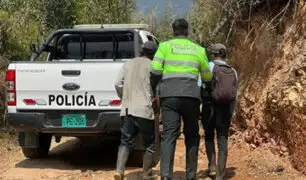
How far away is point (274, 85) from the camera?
23.9 feet

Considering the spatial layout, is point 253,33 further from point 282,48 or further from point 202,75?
point 202,75

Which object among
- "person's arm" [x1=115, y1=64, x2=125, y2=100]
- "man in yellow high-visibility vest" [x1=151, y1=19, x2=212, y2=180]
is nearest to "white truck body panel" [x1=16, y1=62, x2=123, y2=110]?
"person's arm" [x1=115, y1=64, x2=125, y2=100]

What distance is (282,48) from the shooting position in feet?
24.7

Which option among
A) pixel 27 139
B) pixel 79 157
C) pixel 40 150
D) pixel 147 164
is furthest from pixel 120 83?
pixel 79 157

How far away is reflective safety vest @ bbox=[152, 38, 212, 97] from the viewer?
19.5 ft

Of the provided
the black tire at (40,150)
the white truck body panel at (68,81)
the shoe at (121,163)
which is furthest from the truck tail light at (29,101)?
the shoe at (121,163)

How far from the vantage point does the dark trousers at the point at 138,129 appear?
6.39 meters

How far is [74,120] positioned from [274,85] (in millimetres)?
2821

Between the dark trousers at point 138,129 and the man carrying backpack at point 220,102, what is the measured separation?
73cm

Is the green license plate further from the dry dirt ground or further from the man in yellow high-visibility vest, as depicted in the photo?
the man in yellow high-visibility vest

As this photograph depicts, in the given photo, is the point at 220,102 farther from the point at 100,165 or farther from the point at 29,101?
the point at 29,101

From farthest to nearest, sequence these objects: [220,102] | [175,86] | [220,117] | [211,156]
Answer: [211,156] → [220,117] → [220,102] → [175,86]

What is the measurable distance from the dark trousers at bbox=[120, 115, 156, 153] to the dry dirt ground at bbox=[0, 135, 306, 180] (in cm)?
70

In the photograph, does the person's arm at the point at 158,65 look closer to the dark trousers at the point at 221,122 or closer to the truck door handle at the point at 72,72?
the dark trousers at the point at 221,122
